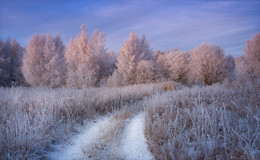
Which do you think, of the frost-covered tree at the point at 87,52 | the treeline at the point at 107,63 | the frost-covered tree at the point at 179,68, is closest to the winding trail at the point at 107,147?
the treeline at the point at 107,63

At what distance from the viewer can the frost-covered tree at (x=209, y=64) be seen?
18.2 meters

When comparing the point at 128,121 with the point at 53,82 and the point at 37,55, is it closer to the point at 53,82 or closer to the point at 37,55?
→ the point at 53,82

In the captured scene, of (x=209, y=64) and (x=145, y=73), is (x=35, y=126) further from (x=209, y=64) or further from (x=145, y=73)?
(x=209, y=64)

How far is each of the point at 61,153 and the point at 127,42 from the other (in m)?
19.0

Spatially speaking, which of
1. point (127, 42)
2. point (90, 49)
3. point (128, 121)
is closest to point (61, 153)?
point (128, 121)

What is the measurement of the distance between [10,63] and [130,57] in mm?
18902

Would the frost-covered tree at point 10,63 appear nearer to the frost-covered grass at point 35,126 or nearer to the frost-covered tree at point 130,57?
the frost-covered tree at point 130,57

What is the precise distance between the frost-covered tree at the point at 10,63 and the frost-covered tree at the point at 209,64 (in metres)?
23.5

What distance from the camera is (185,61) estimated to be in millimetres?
23078

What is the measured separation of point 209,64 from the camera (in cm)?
1828

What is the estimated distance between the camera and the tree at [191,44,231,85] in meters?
18.2

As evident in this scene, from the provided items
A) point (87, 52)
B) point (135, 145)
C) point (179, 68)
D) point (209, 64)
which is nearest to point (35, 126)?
point (135, 145)

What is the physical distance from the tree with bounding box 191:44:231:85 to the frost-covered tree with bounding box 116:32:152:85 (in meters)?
7.35

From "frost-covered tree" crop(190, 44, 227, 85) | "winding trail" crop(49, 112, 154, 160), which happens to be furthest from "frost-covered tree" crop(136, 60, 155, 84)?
"winding trail" crop(49, 112, 154, 160)
